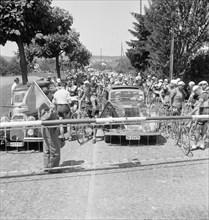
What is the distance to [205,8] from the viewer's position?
16.0 metres

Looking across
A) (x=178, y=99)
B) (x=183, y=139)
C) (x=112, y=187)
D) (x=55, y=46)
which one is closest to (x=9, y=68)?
(x=55, y=46)

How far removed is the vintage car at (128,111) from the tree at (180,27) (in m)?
8.34

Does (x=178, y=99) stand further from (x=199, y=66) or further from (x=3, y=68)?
(x=3, y=68)

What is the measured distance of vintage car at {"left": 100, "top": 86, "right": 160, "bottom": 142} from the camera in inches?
300

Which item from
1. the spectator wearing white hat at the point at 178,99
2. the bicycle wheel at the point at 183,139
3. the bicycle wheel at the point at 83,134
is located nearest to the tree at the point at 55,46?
the bicycle wheel at the point at 83,134

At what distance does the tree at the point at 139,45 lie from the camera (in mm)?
28219

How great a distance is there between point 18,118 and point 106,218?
4.60 meters

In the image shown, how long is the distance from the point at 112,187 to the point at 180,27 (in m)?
14.0

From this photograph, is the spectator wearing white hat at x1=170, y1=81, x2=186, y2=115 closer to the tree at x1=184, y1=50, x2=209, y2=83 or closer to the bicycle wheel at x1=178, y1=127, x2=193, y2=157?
the bicycle wheel at x1=178, y1=127, x2=193, y2=157

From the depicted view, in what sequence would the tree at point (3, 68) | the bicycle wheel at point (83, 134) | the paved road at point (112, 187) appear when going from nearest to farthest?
the paved road at point (112, 187) → the bicycle wheel at point (83, 134) → the tree at point (3, 68)

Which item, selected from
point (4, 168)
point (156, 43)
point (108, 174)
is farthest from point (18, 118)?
point (156, 43)

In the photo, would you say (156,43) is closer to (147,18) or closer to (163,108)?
(147,18)

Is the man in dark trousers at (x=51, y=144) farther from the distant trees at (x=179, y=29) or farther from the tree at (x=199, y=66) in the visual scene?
the tree at (x=199, y=66)

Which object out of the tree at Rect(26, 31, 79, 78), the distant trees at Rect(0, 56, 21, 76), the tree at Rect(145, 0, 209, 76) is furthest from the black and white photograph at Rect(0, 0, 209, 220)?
the distant trees at Rect(0, 56, 21, 76)
